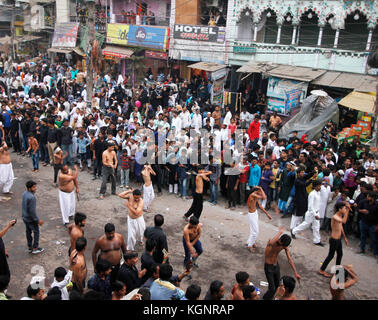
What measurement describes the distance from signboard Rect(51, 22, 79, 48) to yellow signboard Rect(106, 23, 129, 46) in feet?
13.3

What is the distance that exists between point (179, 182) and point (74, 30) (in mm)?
20416

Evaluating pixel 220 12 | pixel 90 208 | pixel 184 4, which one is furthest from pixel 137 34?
pixel 90 208

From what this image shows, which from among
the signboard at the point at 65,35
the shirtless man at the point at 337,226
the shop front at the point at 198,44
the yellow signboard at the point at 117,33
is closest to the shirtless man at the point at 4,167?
the shirtless man at the point at 337,226

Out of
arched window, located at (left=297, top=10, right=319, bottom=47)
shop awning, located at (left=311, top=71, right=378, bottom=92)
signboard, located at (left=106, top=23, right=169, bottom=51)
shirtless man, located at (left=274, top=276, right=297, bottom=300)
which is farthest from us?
signboard, located at (left=106, top=23, right=169, bottom=51)

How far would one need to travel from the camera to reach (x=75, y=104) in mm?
15852

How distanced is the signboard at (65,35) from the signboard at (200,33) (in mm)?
10101

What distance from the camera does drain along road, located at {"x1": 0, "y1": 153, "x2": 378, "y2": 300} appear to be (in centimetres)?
702

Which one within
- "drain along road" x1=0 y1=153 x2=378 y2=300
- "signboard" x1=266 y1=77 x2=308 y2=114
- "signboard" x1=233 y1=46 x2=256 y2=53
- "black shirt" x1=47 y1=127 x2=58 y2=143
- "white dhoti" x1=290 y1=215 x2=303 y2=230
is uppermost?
"signboard" x1=233 y1=46 x2=256 y2=53

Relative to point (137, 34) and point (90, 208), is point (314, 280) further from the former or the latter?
point (137, 34)

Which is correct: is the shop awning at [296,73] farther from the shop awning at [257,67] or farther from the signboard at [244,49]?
the signboard at [244,49]

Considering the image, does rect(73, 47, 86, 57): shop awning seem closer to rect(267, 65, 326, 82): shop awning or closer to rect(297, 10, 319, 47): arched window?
rect(267, 65, 326, 82): shop awning

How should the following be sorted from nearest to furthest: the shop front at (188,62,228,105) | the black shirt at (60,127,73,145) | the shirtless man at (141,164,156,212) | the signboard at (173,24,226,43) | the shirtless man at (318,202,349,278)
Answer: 1. the shirtless man at (318,202,349,278)
2. the shirtless man at (141,164,156,212)
3. the black shirt at (60,127,73,145)
4. the shop front at (188,62,228,105)
5. the signboard at (173,24,226,43)

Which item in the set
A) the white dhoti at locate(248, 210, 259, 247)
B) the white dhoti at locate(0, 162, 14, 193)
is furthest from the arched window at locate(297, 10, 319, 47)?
the white dhoti at locate(0, 162, 14, 193)

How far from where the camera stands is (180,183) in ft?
35.9
